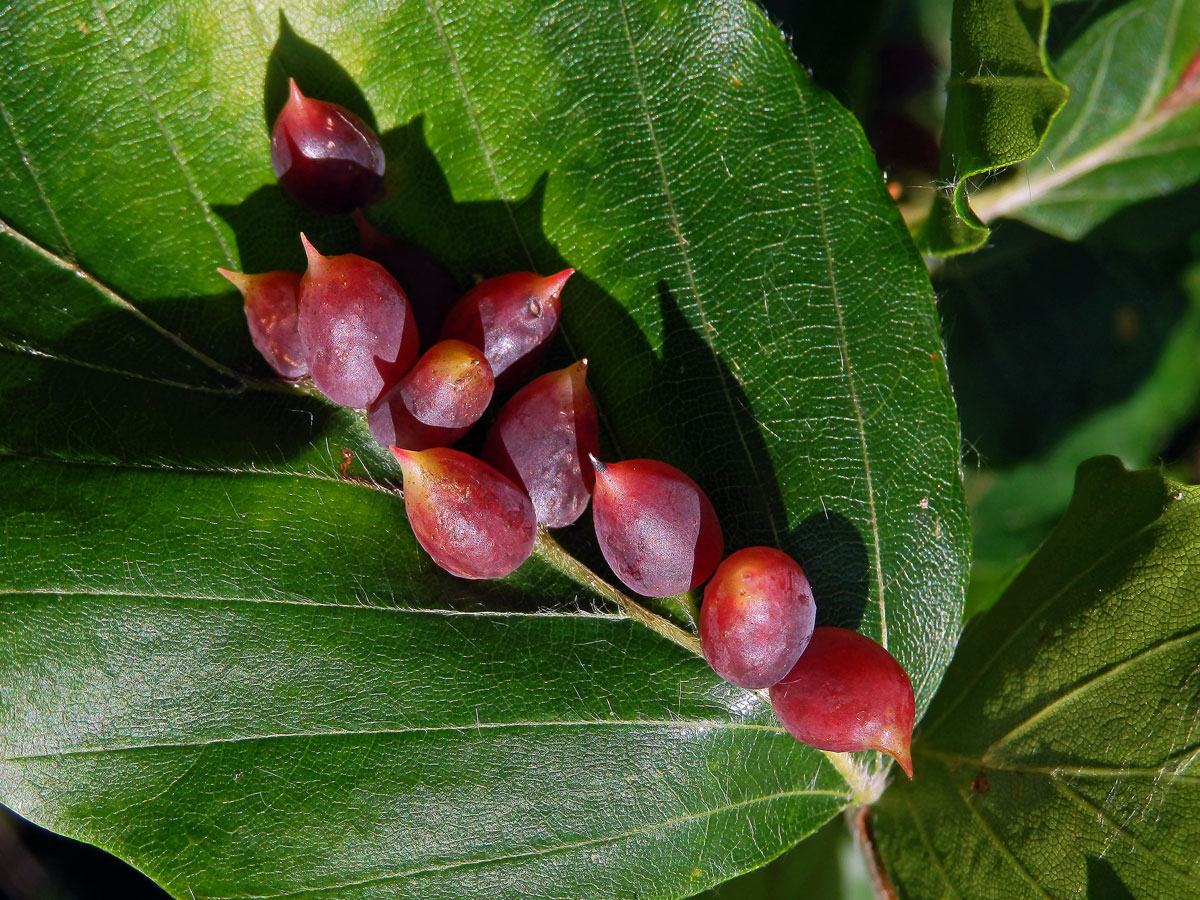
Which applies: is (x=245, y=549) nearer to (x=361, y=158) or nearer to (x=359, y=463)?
(x=359, y=463)

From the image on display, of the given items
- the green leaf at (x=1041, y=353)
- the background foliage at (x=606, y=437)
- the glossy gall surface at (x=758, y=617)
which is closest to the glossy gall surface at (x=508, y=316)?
the background foliage at (x=606, y=437)

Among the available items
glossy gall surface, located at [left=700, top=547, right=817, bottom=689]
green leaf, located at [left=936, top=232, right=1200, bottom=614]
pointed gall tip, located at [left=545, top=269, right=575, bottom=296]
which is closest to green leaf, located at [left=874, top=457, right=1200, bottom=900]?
glossy gall surface, located at [left=700, top=547, right=817, bottom=689]

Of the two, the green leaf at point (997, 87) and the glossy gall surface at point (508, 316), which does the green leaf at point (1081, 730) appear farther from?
the glossy gall surface at point (508, 316)

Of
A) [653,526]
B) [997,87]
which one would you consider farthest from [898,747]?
[997,87]

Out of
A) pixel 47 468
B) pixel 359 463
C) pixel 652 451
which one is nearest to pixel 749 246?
pixel 652 451

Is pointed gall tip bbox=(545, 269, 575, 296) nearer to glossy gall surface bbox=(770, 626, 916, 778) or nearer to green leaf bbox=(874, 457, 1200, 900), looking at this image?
glossy gall surface bbox=(770, 626, 916, 778)
